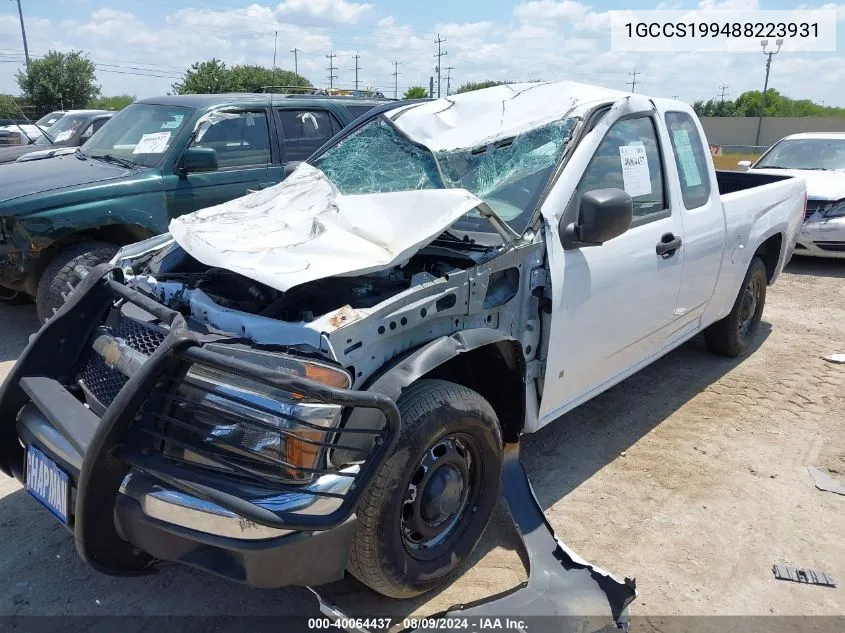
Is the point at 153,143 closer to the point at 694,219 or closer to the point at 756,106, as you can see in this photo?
the point at 694,219

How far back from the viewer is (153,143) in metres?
5.91

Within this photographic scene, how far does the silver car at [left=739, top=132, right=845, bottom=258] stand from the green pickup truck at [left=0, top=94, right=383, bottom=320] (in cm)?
522

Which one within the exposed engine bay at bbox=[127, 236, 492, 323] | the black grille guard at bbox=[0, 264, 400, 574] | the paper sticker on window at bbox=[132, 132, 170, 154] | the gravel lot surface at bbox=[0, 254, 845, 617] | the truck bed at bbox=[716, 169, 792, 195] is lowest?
the gravel lot surface at bbox=[0, 254, 845, 617]

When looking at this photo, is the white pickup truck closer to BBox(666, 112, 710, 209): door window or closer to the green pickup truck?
BBox(666, 112, 710, 209): door window

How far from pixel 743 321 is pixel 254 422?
179 inches

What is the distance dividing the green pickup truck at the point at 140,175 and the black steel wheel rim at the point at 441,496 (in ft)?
9.73

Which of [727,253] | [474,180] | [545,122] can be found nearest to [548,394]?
[474,180]

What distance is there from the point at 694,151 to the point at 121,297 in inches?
134

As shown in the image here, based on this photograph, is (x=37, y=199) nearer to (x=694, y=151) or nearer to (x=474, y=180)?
(x=474, y=180)

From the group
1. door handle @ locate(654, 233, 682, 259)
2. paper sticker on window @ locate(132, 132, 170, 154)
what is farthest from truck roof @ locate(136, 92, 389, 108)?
door handle @ locate(654, 233, 682, 259)

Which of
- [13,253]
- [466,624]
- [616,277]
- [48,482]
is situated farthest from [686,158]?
[13,253]

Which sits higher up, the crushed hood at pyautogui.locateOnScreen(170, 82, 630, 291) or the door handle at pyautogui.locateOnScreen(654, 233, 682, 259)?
the crushed hood at pyautogui.locateOnScreen(170, 82, 630, 291)

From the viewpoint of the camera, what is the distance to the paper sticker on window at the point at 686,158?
13.3 feet

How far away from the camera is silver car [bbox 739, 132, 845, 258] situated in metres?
8.34
